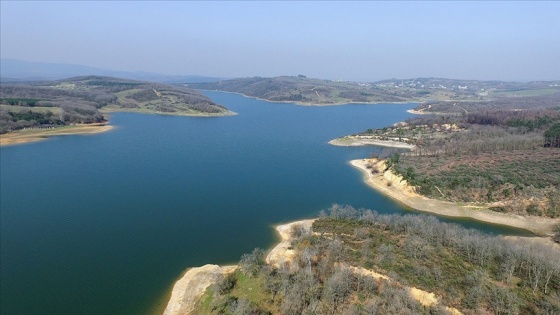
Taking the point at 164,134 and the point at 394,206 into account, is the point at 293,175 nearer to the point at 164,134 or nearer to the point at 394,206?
the point at 394,206

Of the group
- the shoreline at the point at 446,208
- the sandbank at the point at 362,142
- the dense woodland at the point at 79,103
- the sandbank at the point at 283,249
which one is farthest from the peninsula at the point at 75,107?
the shoreline at the point at 446,208

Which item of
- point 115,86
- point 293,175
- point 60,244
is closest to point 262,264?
point 60,244

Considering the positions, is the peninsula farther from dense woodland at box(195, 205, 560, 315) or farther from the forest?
the forest

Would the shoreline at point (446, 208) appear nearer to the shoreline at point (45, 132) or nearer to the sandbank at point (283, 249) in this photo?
the sandbank at point (283, 249)

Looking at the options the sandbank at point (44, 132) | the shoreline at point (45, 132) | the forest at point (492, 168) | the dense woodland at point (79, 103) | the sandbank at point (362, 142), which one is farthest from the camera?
the dense woodland at point (79, 103)

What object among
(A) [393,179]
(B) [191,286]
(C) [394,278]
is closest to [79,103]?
(A) [393,179]

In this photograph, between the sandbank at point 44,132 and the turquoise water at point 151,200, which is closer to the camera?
the turquoise water at point 151,200
